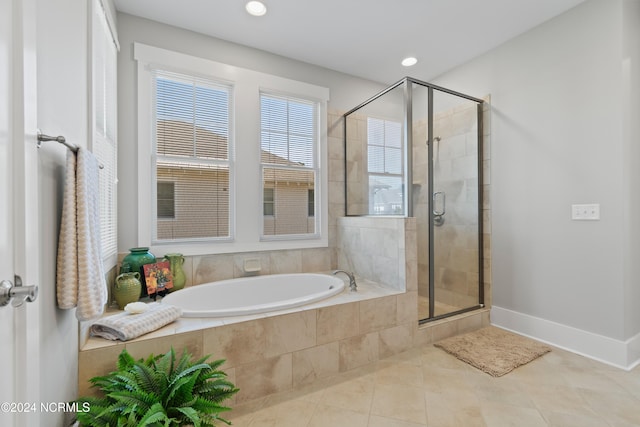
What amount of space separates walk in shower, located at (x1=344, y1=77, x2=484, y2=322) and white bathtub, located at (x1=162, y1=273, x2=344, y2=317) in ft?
2.90

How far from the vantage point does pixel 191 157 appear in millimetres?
2631

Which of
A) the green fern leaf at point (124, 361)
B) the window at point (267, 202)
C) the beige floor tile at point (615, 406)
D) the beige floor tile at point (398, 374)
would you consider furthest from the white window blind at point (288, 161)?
the beige floor tile at point (615, 406)

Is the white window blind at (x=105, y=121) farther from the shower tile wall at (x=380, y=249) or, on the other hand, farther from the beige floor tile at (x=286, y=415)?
the shower tile wall at (x=380, y=249)

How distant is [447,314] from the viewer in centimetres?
277

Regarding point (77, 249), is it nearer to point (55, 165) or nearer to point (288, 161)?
point (55, 165)

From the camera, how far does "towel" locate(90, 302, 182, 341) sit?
1.55 m

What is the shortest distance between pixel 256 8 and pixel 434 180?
2176mm

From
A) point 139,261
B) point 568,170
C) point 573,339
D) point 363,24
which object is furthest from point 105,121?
point 573,339

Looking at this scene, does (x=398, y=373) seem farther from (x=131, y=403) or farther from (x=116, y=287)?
(x=116, y=287)

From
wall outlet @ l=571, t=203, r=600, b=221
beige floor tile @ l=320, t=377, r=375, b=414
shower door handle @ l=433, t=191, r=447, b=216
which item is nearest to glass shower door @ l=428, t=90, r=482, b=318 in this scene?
shower door handle @ l=433, t=191, r=447, b=216

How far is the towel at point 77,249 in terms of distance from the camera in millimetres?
1117

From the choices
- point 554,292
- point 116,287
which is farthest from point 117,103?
point 554,292

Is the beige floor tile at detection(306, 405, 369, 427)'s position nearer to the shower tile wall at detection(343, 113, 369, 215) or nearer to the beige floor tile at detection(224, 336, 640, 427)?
the beige floor tile at detection(224, 336, 640, 427)

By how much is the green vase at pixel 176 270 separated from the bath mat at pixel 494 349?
2.23 m
